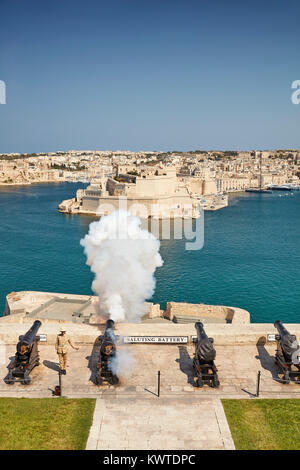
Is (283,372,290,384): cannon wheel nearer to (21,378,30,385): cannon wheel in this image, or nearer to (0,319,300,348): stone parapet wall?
(0,319,300,348): stone parapet wall

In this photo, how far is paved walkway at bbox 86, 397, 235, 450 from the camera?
5258 mm

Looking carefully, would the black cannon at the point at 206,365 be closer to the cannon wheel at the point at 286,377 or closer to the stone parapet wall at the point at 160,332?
the cannon wheel at the point at 286,377

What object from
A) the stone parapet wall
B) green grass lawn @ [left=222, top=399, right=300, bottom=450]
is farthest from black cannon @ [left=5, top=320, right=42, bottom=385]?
green grass lawn @ [left=222, top=399, right=300, bottom=450]

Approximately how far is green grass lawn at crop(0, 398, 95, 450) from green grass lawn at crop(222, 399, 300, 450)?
2.09 meters

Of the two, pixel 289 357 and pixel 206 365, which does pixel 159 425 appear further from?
Answer: pixel 289 357

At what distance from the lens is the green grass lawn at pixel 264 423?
532 centimetres

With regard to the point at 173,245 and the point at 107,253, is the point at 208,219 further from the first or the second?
the point at 107,253

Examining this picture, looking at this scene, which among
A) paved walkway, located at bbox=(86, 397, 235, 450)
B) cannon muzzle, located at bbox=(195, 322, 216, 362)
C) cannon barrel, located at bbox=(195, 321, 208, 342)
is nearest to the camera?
paved walkway, located at bbox=(86, 397, 235, 450)

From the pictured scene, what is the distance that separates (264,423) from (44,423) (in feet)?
10.3

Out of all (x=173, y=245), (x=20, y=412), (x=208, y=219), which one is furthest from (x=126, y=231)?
(x=208, y=219)

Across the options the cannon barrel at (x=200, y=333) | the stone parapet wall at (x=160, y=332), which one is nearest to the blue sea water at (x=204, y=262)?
the stone parapet wall at (x=160, y=332)

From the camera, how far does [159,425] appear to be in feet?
18.5

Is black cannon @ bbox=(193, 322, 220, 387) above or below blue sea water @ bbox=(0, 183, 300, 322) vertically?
above

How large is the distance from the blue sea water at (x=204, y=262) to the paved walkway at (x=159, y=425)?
13.9 meters
